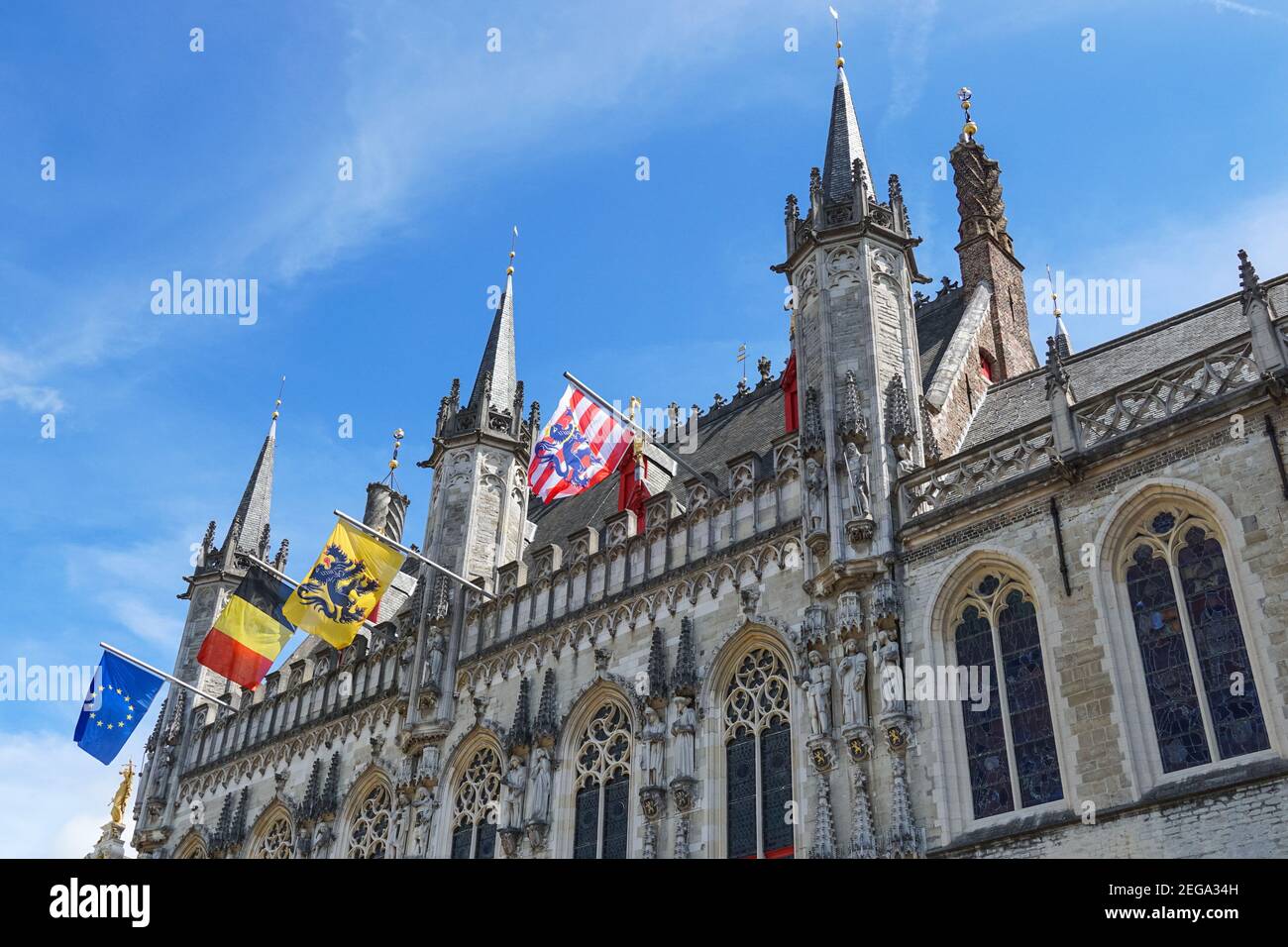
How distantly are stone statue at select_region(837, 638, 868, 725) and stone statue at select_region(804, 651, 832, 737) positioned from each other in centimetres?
24

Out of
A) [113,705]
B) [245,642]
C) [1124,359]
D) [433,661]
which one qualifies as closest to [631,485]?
[433,661]

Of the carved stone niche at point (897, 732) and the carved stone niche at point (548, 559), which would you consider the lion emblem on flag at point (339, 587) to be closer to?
the carved stone niche at point (548, 559)

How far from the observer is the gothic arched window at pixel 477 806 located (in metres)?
25.0

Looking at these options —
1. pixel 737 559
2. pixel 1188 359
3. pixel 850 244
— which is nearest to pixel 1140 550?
pixel 1188 359

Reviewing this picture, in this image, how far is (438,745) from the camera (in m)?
26.4

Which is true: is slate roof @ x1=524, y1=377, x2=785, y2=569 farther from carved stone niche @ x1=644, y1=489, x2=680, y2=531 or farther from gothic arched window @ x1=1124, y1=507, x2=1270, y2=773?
gothic arched window @ x1=1124, y1=507, x2=1270, y2=773

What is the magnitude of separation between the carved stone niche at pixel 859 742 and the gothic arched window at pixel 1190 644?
13.0 ft

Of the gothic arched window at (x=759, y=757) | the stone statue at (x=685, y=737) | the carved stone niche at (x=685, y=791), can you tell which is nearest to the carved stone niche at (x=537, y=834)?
the carved stone niche at (x=685, y=791)

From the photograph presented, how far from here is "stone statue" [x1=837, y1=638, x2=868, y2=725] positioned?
62.4 ft

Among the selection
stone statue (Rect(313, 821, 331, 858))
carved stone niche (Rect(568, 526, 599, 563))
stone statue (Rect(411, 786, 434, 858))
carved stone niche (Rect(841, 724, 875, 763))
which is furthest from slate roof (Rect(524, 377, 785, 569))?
carved stone niche (Rect(841, 724, 875, 763))
